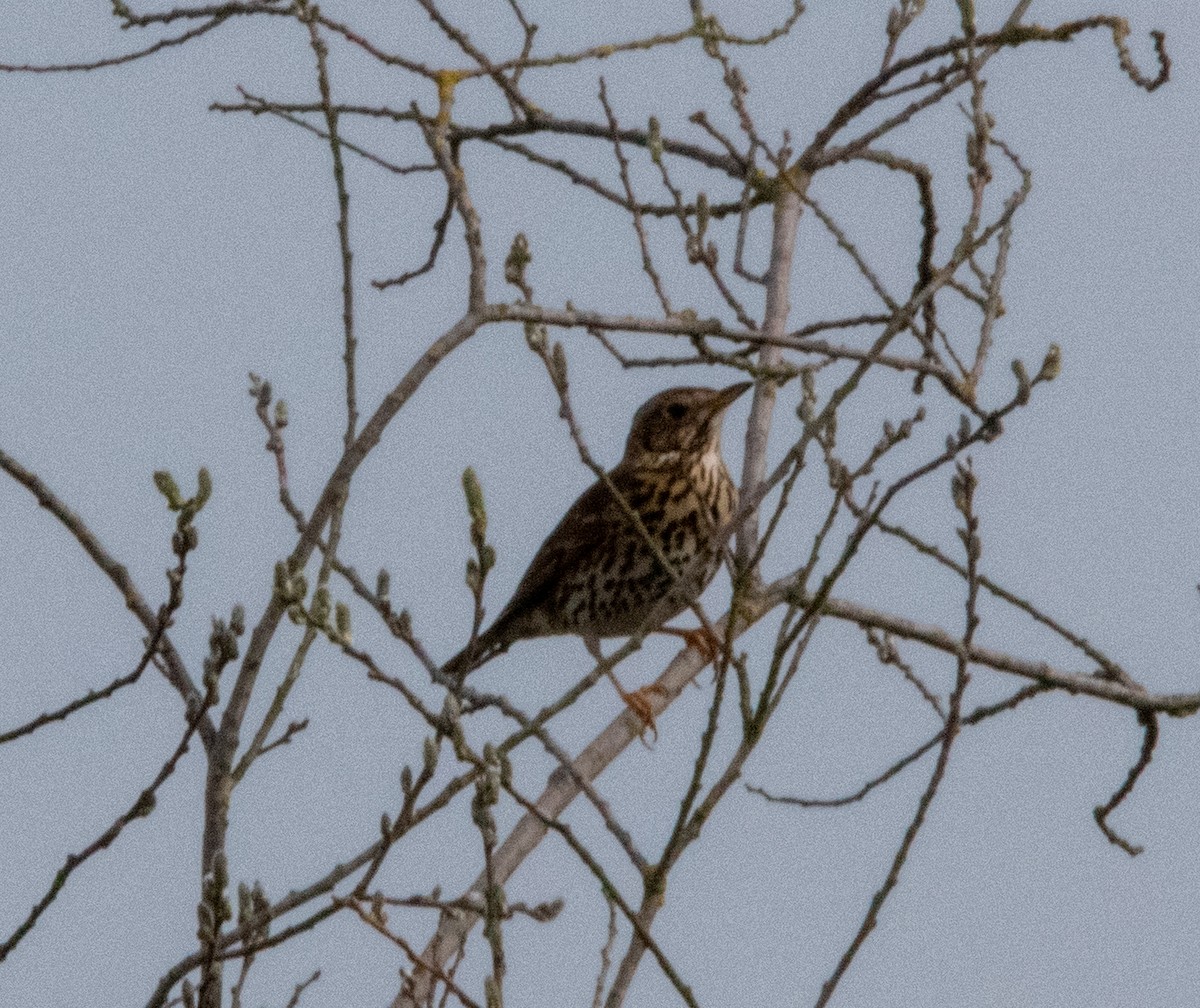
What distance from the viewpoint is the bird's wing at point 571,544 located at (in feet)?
32.6

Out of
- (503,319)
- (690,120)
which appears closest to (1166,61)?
(690,120)

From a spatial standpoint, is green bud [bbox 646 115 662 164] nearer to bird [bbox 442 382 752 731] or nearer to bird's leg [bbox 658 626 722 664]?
bird's leg [bbox 658 626 722 664]

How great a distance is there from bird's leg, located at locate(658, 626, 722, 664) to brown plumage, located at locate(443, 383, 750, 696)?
37 centimetres

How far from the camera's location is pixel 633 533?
31.8 feet

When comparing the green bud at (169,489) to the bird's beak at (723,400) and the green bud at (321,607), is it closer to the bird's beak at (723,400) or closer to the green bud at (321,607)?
the green bud at (321,607)

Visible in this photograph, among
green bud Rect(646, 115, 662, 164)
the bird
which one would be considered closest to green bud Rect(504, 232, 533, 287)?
green bud Rect(646, 115, 662, 164)

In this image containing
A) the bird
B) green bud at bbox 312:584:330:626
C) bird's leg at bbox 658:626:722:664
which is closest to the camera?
green bud at bbox 312:584:330:626

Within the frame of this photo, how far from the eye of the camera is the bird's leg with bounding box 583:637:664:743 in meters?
6.45

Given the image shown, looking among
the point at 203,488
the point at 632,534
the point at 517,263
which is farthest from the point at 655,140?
the point at 632,534

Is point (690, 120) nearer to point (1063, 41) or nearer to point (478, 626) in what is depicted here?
point (1063, 41)

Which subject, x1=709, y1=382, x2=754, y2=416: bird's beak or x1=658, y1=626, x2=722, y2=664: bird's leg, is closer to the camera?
x1=658, y1=626, x2=722, y2=664: bird's leg

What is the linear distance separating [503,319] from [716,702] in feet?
3.76

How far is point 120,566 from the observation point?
17.9 ft

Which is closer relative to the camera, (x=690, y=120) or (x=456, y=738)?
(x=456, y=738)
